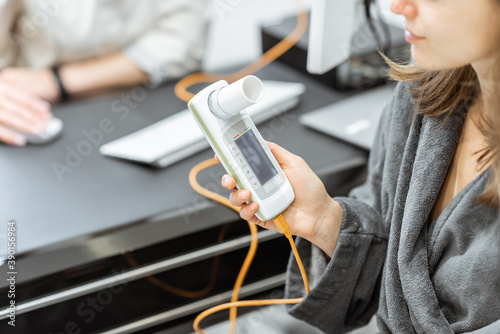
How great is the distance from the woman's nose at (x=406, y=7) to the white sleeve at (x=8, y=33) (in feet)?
3.01

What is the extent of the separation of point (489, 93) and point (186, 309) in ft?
1.93

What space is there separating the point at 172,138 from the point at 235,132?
0.32m

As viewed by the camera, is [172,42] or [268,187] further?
[172,42]

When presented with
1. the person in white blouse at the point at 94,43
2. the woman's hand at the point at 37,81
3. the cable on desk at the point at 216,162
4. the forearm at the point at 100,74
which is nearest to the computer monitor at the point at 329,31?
the cable on desk at the point at 216,162

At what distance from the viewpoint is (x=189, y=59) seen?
52.9 inches

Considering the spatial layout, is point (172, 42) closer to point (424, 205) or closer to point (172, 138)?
point (172, 138)

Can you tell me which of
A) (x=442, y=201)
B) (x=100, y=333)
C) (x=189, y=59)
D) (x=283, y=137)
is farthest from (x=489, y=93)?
(x=189, y=59)

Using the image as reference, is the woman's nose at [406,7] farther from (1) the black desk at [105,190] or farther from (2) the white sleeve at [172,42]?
(2) the white sleeve at [172,42]

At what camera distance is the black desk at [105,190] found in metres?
0.74

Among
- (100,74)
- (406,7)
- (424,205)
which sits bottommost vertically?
(100,74)

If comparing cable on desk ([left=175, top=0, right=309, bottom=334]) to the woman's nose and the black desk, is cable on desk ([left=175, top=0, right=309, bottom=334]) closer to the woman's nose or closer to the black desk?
the black desk

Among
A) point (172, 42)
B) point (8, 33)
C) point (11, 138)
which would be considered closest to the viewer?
point (11, 138)

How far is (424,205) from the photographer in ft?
2.13

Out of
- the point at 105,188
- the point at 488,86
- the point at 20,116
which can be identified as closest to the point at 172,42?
the point at 20,116
